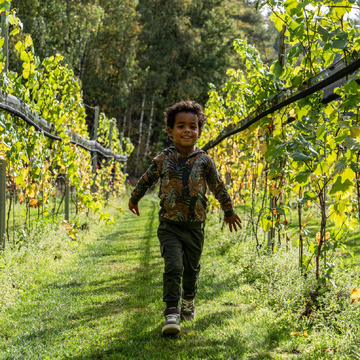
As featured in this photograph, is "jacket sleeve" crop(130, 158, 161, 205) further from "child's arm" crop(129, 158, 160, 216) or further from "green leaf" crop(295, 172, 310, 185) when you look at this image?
"green leaf" crop(295, 172, 310, 185)

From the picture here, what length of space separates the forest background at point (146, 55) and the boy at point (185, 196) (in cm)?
1829

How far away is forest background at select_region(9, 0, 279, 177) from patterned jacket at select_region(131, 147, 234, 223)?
60.2ft

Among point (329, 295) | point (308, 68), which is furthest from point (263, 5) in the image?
point (329, 295)

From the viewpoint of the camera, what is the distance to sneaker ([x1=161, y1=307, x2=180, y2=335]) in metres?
2.73

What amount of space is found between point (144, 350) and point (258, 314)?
0.96m

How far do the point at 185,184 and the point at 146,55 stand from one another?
2570 centimetres

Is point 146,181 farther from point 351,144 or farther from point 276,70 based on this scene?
point 351,144

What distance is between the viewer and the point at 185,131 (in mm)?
3215

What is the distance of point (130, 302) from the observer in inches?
144

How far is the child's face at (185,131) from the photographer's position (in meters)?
3.21

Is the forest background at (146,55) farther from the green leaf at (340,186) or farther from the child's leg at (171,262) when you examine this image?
the green leaf at (340,186)

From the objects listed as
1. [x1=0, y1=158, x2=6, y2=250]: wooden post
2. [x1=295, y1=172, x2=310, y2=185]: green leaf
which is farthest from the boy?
[x1=0, y1=158, x2=6, y2=250]: wooden post

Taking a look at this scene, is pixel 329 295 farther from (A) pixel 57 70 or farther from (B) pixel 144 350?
(A) pixel 57 70

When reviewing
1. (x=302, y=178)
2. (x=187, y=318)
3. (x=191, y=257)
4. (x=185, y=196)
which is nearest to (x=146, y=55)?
(x=185, y=196)
